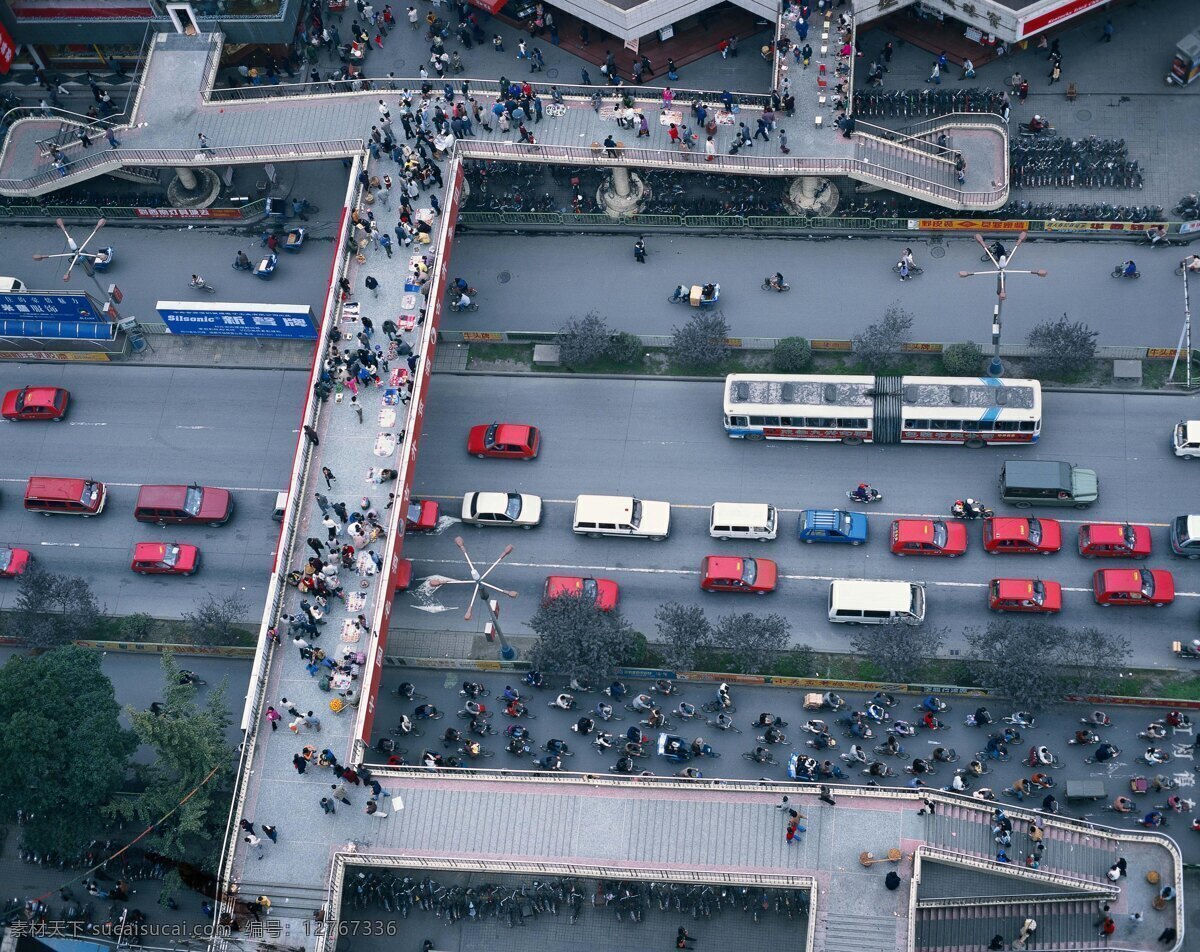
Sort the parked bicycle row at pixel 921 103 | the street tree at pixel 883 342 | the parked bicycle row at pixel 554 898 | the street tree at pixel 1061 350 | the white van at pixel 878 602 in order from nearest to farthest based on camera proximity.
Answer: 1. the parked bicycle row at pixel 554 898
2. the white van at pixel 878 602
3. the street tree at pixel 1061 350
4. the street tree at pixel 883 342
5. the parked bicycle row at pixel 921 103

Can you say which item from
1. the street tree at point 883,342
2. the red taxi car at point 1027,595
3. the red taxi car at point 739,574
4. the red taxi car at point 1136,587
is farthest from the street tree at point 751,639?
the street tree at point 883,342

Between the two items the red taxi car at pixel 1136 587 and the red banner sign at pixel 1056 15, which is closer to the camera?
the red taxi car at pixel 1136 587

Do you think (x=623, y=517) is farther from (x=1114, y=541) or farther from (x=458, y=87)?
(x=458, y=87)

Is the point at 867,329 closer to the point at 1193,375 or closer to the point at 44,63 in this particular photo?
the point at 1193,375

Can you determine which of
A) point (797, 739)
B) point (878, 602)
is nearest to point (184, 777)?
point (797, 739)

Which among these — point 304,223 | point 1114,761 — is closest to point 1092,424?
point 1114,761

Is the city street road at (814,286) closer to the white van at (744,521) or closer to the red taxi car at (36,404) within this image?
the white van at (744,521)
